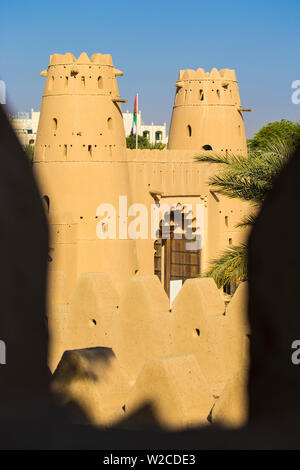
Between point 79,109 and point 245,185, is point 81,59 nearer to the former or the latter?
point 79,109

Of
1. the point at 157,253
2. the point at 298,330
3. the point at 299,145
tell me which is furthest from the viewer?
the point at 157,253

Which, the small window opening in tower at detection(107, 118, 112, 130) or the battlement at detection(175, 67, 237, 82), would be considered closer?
the small window opening in tower at detection(107, 118, 112, 130)

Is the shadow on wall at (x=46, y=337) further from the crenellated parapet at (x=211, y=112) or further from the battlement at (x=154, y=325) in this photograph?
the crenellated parapet at (x=211, y=112)

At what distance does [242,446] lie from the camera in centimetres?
649

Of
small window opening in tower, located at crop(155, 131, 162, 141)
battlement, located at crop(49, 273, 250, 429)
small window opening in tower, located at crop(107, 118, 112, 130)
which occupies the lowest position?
battlement, located at crop(49, 273, 250, 429)

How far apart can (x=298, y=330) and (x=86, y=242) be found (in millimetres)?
11848

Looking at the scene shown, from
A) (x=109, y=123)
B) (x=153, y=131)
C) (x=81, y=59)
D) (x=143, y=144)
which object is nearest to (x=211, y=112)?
(x=109, y=123)

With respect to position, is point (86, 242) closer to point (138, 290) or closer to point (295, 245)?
point (138, 290)

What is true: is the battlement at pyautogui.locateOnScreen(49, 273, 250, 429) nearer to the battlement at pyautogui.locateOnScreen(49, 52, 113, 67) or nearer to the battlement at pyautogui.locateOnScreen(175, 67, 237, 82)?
the battlement at pyautogui.locateOnScreen(49, 52, 113, 67)

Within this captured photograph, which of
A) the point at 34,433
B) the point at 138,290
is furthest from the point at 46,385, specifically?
the point at 138,290

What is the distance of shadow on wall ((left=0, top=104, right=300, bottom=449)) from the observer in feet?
18.9

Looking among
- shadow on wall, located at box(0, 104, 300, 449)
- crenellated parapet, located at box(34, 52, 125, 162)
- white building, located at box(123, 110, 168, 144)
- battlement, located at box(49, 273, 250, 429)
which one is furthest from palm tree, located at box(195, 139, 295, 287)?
white building, located at box(123, 110, 168, 144)

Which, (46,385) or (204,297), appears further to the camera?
(204,297)

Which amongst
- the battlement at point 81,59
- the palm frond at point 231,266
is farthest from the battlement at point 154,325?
the battlement at point 81,59
